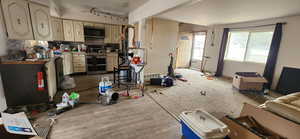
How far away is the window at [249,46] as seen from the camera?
4164 mm

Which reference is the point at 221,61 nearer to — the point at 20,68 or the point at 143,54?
the point at 143,54

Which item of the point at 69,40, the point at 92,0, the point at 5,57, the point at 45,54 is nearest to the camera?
the point at 5,57

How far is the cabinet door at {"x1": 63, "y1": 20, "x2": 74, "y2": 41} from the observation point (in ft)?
14.2

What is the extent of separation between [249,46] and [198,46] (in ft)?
7.62

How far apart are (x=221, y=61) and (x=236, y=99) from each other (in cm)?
257

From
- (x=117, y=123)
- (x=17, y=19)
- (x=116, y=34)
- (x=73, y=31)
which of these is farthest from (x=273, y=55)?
(x=73, y=31)

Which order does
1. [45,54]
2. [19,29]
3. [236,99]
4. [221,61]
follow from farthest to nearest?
[221,61]
[236,99]
[45,54]
[19,29]

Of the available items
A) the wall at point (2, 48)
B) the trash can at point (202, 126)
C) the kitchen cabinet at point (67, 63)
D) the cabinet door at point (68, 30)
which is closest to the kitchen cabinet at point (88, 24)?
the cabinet door at point (68, 30)

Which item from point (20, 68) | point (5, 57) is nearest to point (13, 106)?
point (20, 68)

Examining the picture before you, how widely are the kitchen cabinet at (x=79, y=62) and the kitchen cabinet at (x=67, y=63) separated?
11cm

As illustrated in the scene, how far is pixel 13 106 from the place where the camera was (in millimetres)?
2055

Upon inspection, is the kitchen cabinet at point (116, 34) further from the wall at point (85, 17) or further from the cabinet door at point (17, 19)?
the cabinet door at point (17, 19)

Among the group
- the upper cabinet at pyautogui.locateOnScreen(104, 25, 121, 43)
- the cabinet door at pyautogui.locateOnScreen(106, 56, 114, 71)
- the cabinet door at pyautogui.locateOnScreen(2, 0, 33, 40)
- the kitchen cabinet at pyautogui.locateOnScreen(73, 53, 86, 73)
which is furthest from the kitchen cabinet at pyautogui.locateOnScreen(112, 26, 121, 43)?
the cabinet door at pyautogui.locateOnScreen(2, 0, 33, 40)

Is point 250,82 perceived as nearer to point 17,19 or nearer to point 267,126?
point 267,126
